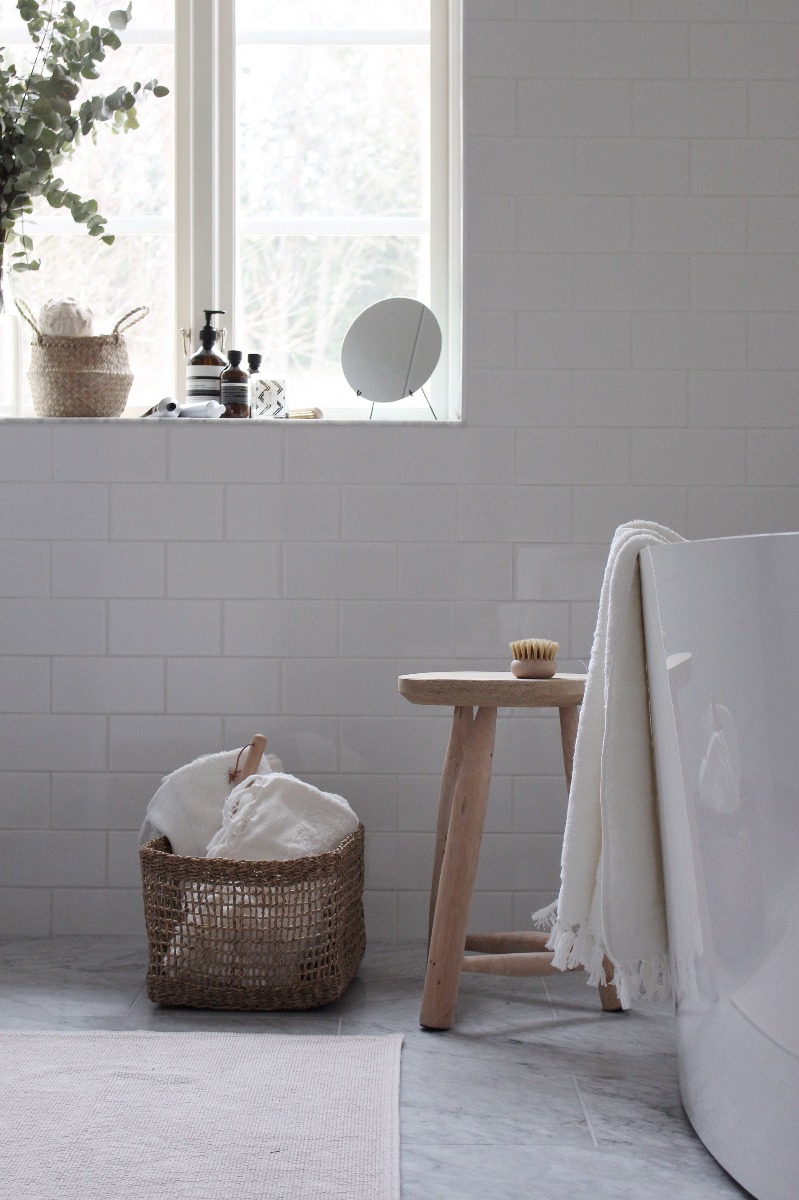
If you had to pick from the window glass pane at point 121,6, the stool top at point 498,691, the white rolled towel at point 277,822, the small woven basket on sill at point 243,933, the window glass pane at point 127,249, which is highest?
the window glass pane at point 121,6

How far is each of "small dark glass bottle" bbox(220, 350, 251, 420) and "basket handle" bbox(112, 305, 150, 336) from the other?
9.2 inches

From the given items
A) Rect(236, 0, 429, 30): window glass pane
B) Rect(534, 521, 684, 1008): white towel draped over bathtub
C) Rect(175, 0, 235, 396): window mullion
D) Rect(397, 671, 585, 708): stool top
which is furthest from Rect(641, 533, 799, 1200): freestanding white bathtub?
Rect(236, 0, 429, 30): window glass pane

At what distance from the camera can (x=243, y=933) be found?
1.90 metres

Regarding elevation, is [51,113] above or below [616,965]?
above

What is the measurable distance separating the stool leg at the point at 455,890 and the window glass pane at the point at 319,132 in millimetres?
1414

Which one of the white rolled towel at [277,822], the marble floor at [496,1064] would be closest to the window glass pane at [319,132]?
the white rolled towel at [277,822]

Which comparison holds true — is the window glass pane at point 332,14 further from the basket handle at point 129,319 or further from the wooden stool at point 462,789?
the wooden stool at point 462,789

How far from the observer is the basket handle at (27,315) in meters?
2.40

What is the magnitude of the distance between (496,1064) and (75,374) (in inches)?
60.1

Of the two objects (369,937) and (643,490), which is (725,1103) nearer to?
(369,937)

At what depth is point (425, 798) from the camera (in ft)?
7.75

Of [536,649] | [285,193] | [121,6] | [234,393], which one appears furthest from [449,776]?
[121,6]

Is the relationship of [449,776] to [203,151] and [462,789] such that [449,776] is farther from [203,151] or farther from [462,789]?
[203,151]

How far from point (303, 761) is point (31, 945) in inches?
24.7
